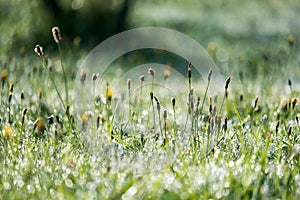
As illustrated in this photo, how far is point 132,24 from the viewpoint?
35.6 ft

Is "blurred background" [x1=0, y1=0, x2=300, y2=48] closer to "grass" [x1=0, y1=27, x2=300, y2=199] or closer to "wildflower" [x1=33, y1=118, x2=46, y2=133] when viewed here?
"wildflower" [x1=33, y1=118, x2=46, y2=133]

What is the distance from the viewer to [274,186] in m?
2.95

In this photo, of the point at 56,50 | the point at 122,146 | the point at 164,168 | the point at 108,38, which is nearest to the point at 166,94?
the point at 122,146

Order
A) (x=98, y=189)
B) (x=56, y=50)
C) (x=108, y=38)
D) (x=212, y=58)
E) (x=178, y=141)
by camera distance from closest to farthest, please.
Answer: (x=98, y=189)
(x=178, y=141)
(x=212, y=58)
(x=56, y=50)
(x=108, y=38)

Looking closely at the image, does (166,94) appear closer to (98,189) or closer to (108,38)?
(98,189)

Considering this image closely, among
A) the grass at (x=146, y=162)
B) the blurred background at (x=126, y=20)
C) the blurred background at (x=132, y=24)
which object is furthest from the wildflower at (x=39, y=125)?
the blurred background at (x=126, y=20)

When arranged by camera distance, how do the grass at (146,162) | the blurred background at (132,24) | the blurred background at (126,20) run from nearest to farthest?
the grass at (146,162)
the blurred background at (132,24)
the blurred background at (126,20)

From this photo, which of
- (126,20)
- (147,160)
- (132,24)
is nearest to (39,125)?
(147,160)

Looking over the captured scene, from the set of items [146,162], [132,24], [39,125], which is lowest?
[146,162]

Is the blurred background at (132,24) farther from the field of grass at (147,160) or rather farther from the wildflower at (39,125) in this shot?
the wildflower at (39,125)

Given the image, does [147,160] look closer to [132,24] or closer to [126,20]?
[126,20]

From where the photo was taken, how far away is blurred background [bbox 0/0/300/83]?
938 cm

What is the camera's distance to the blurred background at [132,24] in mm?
9383

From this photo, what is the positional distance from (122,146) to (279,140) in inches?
38.0
